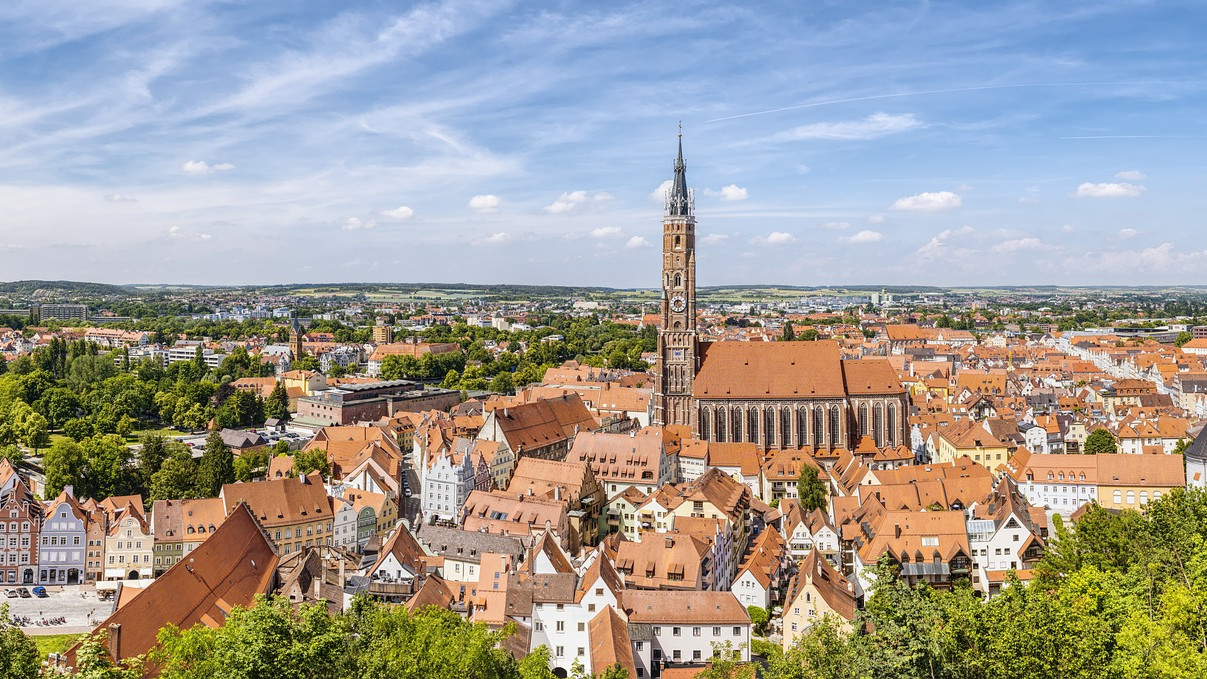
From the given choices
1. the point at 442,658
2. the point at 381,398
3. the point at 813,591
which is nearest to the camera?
the point at 442,658

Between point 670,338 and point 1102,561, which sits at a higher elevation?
point 670,338

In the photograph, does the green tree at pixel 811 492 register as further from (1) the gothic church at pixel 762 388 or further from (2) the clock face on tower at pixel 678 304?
(2) the clock face on tower at pixel 678 304

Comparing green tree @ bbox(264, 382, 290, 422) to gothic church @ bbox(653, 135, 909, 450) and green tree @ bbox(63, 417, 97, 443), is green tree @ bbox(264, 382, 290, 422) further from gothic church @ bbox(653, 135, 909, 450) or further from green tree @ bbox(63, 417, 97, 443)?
gothic church @ bbox(653, 135, 909, 450)

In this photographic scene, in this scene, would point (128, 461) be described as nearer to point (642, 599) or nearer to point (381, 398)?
point (381, 398)

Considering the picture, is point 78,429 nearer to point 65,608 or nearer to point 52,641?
point 65,608

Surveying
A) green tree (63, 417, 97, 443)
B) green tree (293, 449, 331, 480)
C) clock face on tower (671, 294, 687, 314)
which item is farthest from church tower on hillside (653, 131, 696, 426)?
green tree (63, 417, 97, 443)

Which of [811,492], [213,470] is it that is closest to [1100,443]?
[811,492]

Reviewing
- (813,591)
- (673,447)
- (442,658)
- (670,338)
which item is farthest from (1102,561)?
(670,338)
